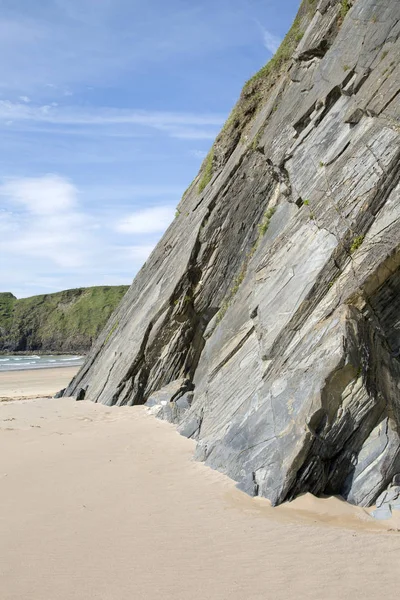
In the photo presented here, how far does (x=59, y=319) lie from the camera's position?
3698 inches

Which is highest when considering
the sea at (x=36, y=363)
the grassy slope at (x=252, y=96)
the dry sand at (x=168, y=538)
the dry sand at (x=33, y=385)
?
the grassy slope at (x=252, y=96)

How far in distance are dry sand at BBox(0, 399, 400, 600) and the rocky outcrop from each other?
0.85 meters

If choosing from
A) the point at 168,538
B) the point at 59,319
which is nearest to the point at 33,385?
the point at 168,538

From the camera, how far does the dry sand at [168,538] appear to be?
597cm

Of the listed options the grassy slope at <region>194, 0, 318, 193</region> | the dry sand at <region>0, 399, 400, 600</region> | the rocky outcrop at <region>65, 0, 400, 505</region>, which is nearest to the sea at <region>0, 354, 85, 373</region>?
the rocky outcrop at <region>65, 0, 400, 505</region>

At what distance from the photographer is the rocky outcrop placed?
8.56 metres

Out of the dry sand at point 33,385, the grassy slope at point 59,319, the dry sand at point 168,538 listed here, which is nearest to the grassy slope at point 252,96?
the dry sand at point 168,538

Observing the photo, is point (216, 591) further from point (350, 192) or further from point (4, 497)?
point (350, 192)

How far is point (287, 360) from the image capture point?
9.77 meters

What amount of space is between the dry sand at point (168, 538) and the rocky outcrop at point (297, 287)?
2.78ft

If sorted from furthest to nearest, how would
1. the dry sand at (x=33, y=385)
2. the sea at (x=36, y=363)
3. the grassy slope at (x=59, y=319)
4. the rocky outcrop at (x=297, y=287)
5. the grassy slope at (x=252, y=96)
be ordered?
the grassy slope at (x=59, y=319) < the sea at (x=36, y=363) < the dry sand at (x=33, y=385) < the grassy slope at (x=252, y=96) < the rocky outcrop at (x=297, y=287)

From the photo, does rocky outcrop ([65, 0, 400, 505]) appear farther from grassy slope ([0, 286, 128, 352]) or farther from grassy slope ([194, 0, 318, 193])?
grassy slope ([0, 286, 128, 352])

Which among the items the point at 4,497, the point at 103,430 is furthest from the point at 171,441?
the point at 4,497

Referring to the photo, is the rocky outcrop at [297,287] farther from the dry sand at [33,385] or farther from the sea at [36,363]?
the sea at [36,363]
